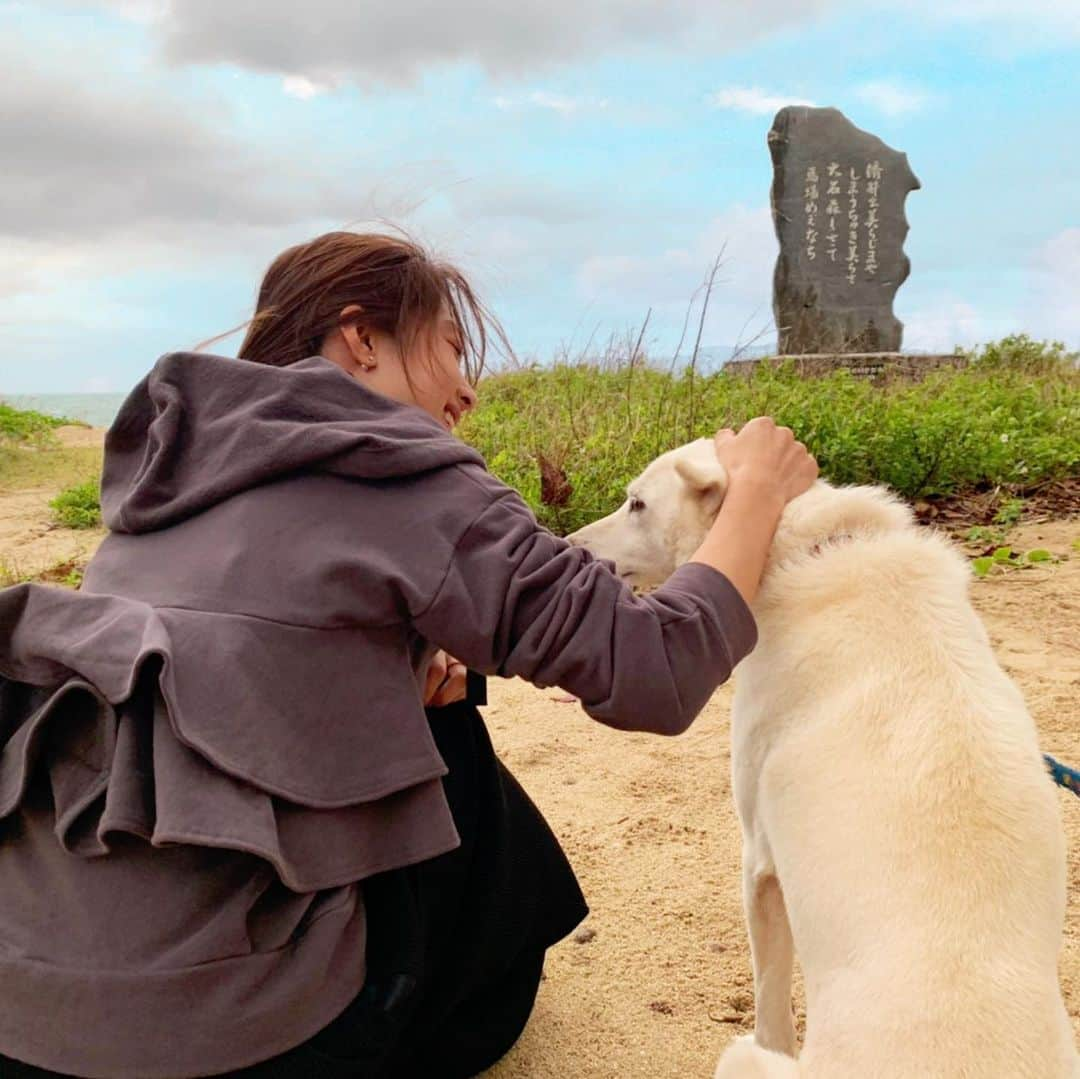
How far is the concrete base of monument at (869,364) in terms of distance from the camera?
414 inches

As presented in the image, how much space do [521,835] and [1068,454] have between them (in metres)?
5.62

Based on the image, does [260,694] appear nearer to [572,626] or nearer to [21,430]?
[572,626]

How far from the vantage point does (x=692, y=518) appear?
226 cm

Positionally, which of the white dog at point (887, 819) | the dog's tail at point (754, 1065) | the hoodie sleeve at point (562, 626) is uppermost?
the hoodie sleeve at point (562, 626)

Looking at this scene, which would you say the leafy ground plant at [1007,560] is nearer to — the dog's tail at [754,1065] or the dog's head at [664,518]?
the dog's head at [664,518]

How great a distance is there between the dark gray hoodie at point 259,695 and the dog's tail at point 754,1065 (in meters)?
0.52

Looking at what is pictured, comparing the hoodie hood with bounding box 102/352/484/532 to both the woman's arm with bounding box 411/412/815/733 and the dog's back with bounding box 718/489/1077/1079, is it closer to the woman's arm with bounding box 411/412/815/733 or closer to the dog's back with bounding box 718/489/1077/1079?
the woman's arm with bounding box 411/412/815/733

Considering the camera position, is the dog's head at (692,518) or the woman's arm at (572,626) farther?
the dog's head at (692,518)

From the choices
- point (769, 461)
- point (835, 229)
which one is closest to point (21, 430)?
point (835, 229)

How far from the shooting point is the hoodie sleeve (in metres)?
1.42

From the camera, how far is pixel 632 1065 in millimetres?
2178

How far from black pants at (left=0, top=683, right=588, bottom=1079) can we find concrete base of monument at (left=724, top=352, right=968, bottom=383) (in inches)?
339

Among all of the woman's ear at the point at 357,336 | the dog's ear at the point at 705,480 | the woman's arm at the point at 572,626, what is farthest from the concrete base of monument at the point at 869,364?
the woman's arm at the point at 572,626

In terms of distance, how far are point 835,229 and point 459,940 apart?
11.6 meters
